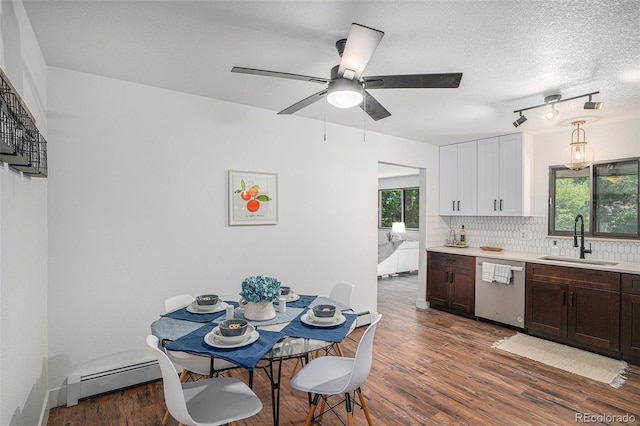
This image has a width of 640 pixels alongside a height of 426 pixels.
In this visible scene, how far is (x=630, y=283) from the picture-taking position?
328 centimetres

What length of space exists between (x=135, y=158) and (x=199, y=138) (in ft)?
1.90

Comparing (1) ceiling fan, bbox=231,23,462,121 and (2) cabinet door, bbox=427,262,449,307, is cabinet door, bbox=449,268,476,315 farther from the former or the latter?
(1) ceiling fan, bbox=231,23,462,121

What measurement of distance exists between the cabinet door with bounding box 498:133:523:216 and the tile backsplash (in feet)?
1.22

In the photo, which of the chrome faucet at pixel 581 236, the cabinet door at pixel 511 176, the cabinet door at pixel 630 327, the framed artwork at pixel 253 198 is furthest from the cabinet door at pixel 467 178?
the framed artwork at pixel 253 198

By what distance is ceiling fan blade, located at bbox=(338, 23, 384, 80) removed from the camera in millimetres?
1561

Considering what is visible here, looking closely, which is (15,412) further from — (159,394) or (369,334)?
(369,334)

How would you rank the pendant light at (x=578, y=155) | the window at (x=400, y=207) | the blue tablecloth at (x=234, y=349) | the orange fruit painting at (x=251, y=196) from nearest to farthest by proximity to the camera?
the blue tablecloth at (x=234, y=349) < the orange fruit painting at (x=251, y=196) < the pendant light at (x=578, y=155) < the window at (x=400, y=207)

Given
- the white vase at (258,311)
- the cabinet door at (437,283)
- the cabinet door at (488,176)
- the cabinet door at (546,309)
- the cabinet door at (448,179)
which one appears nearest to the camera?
the white vase at (258,311)

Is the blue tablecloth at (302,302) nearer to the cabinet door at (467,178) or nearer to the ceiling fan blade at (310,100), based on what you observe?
the ceiling fan blade at (310,100)

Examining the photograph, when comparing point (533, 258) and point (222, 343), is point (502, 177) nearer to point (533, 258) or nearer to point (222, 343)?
point (533, 258)

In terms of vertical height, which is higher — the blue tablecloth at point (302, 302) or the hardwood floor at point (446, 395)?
the blue tablecloth at point (302, 302)

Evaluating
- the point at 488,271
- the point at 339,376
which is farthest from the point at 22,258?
the point at 488,271

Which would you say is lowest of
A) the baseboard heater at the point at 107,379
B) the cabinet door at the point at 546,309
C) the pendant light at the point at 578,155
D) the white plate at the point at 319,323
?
the baseboard heater at the point at 107,379

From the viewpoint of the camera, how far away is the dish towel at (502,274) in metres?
4.16
